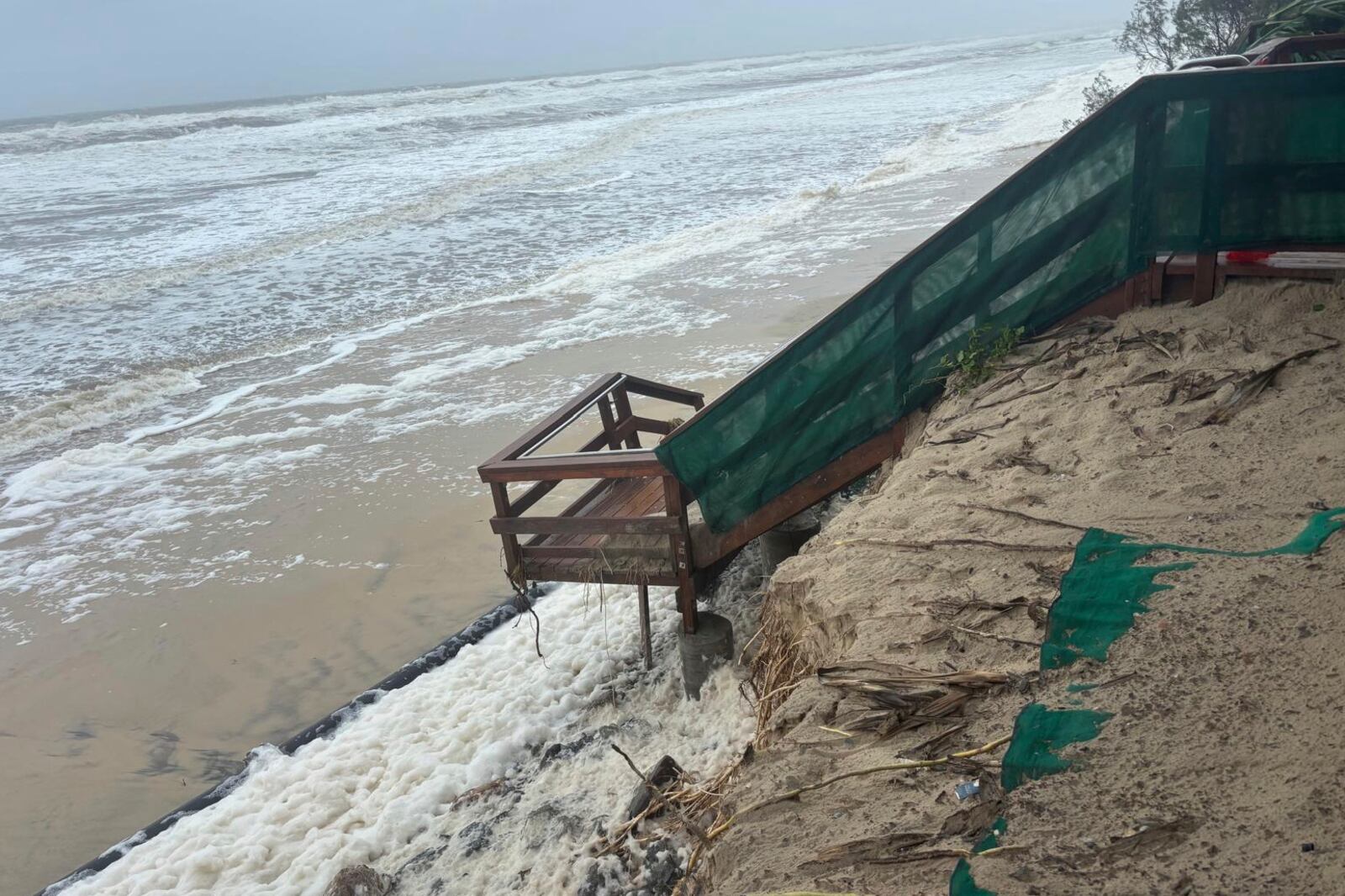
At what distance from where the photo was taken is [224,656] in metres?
7.26

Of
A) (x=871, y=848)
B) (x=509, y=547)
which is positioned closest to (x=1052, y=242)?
(x=509, y=547)

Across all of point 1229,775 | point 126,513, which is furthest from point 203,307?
point 1229,775

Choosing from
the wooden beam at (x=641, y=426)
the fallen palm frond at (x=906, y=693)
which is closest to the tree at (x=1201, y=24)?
the wooden beam at (x=641, y=426)

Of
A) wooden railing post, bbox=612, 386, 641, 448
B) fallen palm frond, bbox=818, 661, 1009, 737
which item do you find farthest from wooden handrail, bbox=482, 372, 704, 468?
fallen palm frond, bbox=818, 661, 1009, 737

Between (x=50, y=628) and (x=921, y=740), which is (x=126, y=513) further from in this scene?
(x=921, y=740)

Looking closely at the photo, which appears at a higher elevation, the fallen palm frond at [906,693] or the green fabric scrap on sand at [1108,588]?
the green fabric scrap on sand at [1108,588]

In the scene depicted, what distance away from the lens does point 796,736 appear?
3361 mm

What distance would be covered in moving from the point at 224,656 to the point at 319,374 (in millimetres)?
7078

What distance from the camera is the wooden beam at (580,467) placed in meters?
5.29

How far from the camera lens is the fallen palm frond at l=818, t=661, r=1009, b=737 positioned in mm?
3096

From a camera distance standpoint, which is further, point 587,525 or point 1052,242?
point 587,525

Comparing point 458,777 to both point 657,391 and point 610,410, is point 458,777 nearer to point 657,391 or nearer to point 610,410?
point 610,410

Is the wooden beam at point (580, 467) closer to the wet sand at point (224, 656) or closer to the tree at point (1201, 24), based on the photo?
the wet sand at point (224, 656)

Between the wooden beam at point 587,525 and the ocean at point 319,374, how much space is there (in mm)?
938
